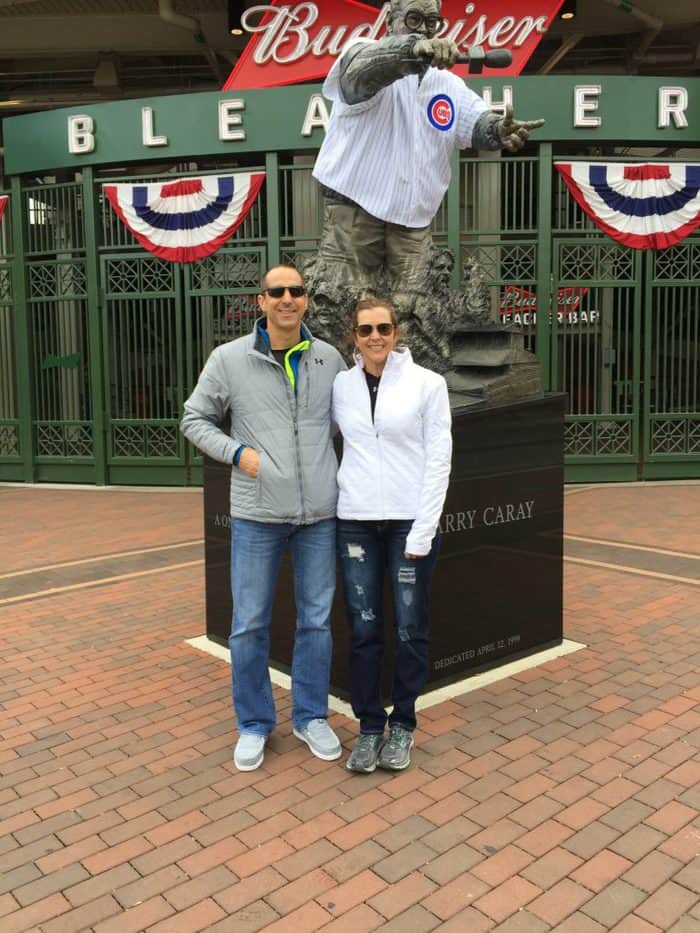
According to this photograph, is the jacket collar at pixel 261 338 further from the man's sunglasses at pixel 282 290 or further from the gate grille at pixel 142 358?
the gate grille at pixel 142 358

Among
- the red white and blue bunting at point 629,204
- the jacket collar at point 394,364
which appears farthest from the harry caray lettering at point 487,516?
the red white and blue bunting at point 629,204

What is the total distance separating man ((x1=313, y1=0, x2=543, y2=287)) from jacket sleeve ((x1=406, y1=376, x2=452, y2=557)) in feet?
5.97

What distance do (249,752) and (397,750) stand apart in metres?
0.60

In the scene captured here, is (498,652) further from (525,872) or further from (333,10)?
(333,10)

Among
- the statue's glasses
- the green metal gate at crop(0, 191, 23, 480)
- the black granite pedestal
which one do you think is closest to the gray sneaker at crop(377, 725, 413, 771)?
the black granite pedestal

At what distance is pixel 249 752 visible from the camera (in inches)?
142

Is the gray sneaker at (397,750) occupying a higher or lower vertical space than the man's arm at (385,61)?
lower

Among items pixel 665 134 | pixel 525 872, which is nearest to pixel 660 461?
pixel 665 134

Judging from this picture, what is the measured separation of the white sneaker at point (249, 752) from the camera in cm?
358

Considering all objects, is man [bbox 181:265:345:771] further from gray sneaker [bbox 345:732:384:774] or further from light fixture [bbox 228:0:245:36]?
light fixture [bbox 228:0:245:36]

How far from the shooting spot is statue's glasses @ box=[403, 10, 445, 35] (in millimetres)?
4520

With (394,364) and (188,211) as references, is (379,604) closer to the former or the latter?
(394,364)

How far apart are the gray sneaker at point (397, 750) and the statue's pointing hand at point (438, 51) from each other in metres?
2.83

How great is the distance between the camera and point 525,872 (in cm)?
286
